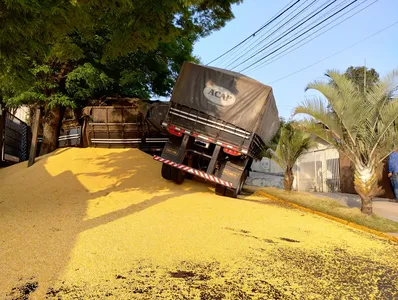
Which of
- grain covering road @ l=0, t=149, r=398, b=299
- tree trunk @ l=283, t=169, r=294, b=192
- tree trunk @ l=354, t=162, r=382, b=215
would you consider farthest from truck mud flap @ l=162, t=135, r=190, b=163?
tree trunk @ l=283, t=169, r=294, b=192

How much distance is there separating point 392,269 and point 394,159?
11823 mm

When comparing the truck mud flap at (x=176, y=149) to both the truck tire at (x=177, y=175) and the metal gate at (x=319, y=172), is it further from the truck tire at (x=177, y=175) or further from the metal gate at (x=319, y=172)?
the metal gate at (x=319, y=172)

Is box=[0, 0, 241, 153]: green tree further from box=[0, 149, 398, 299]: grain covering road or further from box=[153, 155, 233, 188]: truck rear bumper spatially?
box=[153, 155, 233, 188]: truck rear bumper

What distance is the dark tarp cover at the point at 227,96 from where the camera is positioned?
1000 centimetres

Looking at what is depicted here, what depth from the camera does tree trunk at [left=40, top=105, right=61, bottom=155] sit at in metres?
15.2

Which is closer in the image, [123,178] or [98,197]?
[98,197]

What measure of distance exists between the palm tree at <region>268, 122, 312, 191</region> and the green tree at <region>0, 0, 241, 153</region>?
4.89m

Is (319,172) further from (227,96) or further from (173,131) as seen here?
(173,131)

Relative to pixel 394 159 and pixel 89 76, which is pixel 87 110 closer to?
pixel 89 76

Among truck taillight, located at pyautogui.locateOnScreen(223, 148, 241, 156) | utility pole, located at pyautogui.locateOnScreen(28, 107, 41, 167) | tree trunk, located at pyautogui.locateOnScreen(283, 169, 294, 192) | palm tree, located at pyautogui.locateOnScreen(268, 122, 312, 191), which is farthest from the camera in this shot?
tree trunk, located at pyautogui.locateOnScreen(283, 169, 294, 192)

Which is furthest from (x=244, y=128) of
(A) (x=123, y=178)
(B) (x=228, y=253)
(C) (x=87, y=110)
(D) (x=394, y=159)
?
(D) (x=394, y=159)

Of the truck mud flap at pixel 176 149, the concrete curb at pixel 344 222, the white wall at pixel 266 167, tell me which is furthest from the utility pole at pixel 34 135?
the white wall at pixel 266 167

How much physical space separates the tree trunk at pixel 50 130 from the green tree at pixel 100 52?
0.04m

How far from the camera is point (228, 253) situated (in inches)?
192
